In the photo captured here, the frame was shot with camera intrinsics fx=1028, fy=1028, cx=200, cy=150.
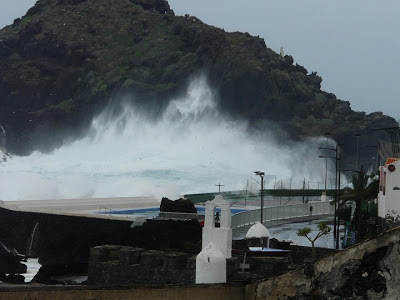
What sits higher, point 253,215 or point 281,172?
point 281,172

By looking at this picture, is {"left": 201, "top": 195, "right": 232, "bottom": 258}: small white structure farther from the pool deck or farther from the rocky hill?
the rocky hill

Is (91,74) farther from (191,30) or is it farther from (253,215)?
(253,215)

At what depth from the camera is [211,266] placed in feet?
45.2

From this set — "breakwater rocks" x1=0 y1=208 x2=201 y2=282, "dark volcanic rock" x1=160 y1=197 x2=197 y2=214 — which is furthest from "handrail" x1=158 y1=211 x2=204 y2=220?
"breakwater rocks" x1=0 y1=208 x2=201 y2=282

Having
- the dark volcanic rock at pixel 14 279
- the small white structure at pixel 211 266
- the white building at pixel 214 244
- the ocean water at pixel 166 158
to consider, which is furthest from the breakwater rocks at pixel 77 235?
the ocean water at pixel 166 158

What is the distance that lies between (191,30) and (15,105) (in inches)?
1046

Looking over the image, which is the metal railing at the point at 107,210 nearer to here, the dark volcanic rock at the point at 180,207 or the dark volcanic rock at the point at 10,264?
the dark volcanic rock at the point at 180,207

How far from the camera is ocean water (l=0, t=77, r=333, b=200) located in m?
96.0

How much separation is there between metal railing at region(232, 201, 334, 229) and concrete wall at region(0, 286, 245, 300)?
2640 centimetres

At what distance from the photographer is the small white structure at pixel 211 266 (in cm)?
1330

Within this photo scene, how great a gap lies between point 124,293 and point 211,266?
6808 millimetres

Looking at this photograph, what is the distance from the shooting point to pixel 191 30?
143875mm

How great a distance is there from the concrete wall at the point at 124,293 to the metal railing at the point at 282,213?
26.4m

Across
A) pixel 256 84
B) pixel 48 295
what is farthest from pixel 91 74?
pixel 48 295
